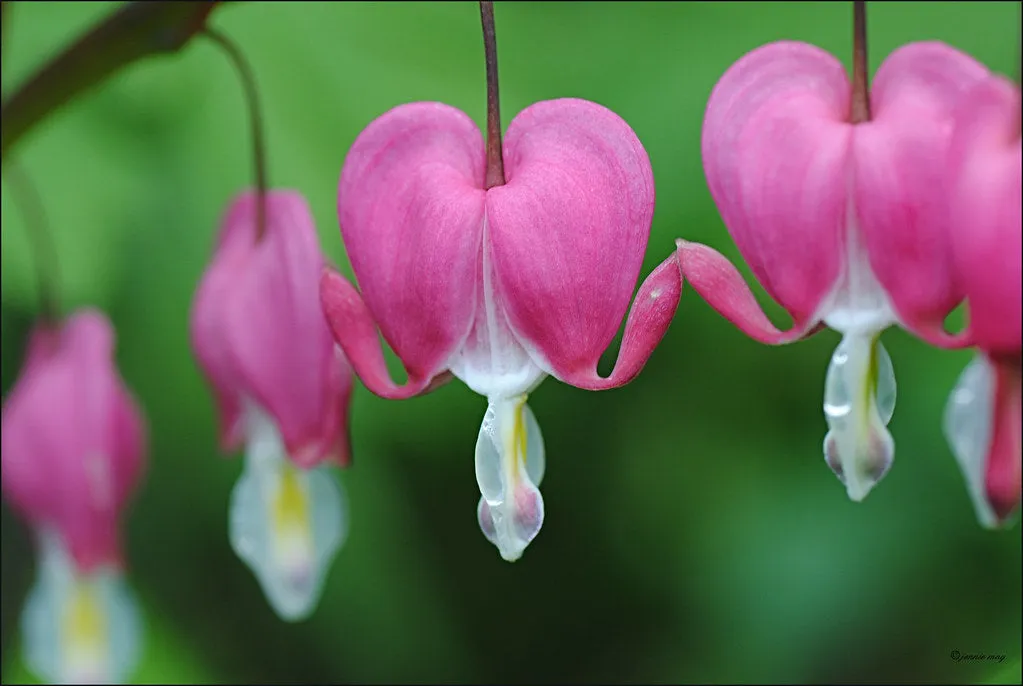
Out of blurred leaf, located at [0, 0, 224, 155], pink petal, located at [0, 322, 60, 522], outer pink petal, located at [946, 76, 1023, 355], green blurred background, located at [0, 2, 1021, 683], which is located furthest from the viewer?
green blurred background, located at [0, 2, 1021, 683]

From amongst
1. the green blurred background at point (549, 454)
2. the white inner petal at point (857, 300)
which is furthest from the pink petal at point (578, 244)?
the green blurred background at point (549, 454)

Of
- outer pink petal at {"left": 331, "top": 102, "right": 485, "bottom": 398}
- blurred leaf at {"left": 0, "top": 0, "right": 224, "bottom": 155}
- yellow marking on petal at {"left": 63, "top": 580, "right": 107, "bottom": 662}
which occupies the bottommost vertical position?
yellow marking on petal at {"left": 63, "top": 580, "right": 107, "bottom": 662}

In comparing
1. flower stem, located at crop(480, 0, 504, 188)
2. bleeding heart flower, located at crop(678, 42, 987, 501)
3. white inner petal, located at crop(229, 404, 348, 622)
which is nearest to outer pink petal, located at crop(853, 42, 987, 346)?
bleeding heart flower, located at crop(678, 42, 987, 501)

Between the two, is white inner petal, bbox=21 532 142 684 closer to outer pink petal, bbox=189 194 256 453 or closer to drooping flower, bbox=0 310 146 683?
drooping flower, bbox=0 310 146 683

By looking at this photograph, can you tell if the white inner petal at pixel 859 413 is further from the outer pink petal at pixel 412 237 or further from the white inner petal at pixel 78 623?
the white inner petal at pixel 78 623

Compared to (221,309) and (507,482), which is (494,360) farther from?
(221,309)

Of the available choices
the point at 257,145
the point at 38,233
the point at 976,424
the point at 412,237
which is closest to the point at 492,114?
the point at 412,237

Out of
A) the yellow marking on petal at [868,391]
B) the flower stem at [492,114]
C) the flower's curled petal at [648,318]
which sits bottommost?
the yellow marking on petal at [868,391]

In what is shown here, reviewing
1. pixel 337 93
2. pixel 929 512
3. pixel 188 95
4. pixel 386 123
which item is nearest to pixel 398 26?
pixel 337 93

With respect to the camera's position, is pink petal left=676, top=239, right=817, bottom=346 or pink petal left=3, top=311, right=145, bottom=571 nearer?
pink petal left=676, top=239, right=817, bottom=346
